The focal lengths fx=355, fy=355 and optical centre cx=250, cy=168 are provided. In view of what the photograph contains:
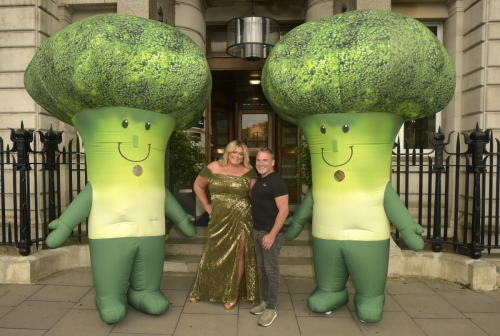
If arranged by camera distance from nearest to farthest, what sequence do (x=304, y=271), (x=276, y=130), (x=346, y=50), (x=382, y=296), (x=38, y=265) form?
(x=346, y=50), (x=382, y=296), (x=38, y=265), (x=304, y=271), (x=276, y=130)

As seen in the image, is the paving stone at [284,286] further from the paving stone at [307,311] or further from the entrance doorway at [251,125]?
the entrance doorway at [251,125]

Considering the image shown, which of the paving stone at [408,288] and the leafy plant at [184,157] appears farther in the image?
the leafy plant at [184,157]

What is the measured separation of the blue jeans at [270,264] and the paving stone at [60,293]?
2.12 m

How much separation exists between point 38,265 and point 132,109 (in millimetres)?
2726

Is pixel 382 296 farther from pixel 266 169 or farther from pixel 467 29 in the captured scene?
pixel 467 29

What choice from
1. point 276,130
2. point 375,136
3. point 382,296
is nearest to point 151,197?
point 375,136

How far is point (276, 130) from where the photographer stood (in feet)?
29.1

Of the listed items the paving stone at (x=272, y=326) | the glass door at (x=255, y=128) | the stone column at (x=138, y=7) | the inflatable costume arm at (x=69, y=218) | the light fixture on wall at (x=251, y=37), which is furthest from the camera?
the glass door at (x=255, y=128)

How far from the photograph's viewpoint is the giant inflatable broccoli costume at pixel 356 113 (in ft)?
9.29

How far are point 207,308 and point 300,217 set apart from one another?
1363 mm

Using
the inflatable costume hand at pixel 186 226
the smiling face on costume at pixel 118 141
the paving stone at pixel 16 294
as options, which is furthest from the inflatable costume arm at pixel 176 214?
the paving stone at pixel 16 294

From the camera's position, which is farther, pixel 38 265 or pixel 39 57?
pixel 38 265

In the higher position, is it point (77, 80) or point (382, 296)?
point (77, 80)

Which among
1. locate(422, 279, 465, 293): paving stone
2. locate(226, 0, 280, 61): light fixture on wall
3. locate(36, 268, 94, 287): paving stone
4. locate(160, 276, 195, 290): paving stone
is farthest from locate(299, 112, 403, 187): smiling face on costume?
locate(36, 268, 94, 287): paving stone
